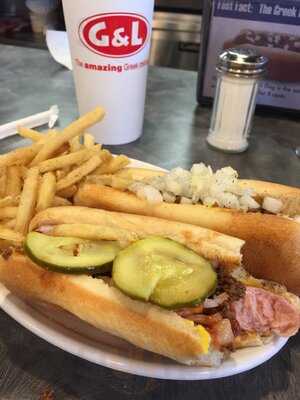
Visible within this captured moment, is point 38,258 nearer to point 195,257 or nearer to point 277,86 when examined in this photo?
point 195,257

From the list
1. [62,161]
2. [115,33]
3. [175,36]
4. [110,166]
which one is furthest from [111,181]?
[175,36]

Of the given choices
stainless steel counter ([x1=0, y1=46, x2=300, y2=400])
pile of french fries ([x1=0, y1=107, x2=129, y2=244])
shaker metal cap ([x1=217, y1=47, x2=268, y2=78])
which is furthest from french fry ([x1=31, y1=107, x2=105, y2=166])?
shaker metal cap ([x1=217, y1=47, x2=268, y2=78])

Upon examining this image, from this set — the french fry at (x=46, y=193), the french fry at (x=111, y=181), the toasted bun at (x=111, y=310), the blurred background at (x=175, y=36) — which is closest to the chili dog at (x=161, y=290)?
the toasted bun at (x=111, y=310)

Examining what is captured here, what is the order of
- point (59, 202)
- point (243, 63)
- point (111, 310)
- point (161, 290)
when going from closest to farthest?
point (161, 290) → point (111, 310) → point (59, 202) → point (243, 63)

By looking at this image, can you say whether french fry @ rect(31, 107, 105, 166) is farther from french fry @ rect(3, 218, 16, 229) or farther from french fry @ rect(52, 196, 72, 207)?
french fry @ rect(3, 218, 16, 229)

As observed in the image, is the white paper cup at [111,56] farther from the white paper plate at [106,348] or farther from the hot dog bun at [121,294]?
the white paper plate at [106,348]

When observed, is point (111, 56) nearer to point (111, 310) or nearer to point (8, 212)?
point (8, 212)

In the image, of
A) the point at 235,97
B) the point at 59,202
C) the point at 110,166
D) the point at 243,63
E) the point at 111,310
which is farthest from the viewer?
the point at 235,97
